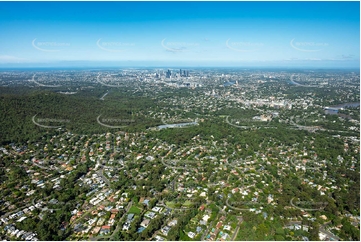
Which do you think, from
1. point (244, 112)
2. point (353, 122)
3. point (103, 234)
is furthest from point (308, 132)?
point (103, 234)

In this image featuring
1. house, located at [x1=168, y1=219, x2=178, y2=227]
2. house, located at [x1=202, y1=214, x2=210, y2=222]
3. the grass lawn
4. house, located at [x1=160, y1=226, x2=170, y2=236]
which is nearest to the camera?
house, located at [x1=160, y1=226, x2=170, y2=236]

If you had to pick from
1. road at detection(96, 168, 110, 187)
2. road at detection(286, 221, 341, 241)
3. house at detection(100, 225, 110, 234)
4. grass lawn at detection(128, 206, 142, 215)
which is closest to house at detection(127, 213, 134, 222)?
grass lawn at detection(128, 206, 142, 215)

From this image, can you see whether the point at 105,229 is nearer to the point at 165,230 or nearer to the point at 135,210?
the point at 135,210

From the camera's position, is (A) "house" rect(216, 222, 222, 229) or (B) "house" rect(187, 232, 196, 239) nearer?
(B) "house" rect(187, 232, 196, 239)

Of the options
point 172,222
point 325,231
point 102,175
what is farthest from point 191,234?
point 102,175

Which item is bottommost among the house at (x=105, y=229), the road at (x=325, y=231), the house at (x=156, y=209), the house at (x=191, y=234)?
the house at (x=191, y=234)

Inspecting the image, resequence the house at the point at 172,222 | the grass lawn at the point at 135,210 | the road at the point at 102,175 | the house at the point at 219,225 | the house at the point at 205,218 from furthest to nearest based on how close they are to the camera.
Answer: the road at the point at 102,175, the grass lawn at the point at 135,210, the house at the point at 205,218, the house at the point at 172,222, the house at the point at 219,225

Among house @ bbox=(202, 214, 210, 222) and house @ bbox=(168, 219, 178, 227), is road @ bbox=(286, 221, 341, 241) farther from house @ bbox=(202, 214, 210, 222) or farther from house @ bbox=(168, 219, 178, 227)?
house @ bbox=(168, 219, 178, 227)

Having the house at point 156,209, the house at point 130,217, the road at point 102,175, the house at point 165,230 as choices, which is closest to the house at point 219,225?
the house at point 165,230

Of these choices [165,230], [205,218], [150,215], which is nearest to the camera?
[165,230]

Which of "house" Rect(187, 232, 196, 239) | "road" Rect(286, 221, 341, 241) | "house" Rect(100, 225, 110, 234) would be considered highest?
"road" Rect(286, 221, 341, 241)

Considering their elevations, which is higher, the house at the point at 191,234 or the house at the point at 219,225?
the house at the point at 219,225

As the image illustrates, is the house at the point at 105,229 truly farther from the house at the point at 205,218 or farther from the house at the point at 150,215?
the house at the point at 205,218
